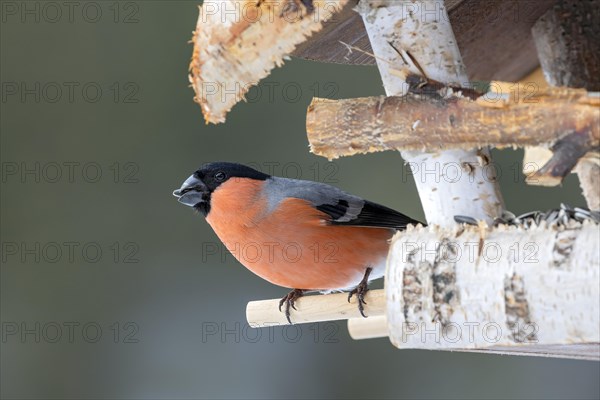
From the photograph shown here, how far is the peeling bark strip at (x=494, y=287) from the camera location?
1530mm

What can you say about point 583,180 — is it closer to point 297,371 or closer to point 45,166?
point 297,371

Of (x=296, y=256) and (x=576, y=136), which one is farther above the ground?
(x=576, y=136)

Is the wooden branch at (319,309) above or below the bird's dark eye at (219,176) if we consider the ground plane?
below

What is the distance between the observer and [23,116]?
4789 mm

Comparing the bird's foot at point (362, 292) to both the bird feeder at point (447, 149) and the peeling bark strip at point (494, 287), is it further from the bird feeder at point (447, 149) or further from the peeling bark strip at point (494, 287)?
the peeling bark strip at point (494, 287)

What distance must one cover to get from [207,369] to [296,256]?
2382 millimetres

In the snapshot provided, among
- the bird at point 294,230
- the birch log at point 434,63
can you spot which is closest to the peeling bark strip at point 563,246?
the birch log at point 434,63

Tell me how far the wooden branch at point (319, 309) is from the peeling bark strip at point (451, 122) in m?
Answer: 0.48

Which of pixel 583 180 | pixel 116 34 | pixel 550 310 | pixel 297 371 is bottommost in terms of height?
pixel 297 371

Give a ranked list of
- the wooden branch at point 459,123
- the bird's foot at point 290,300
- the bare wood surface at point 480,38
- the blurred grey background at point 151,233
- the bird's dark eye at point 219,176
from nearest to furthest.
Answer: the wooden branch at point 459,123 → the bare wood surface at point 480,38 → the bird's foot at point 290,300 → the bird's dark eye at point 219,176 → the blurred grey background at point 151,233

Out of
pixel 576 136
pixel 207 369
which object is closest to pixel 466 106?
pixel 576 136

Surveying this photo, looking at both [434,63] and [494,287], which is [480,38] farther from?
[494,287]

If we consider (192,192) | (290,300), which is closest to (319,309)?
(290,300)

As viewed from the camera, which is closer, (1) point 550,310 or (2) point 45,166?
(1) point 550,310
